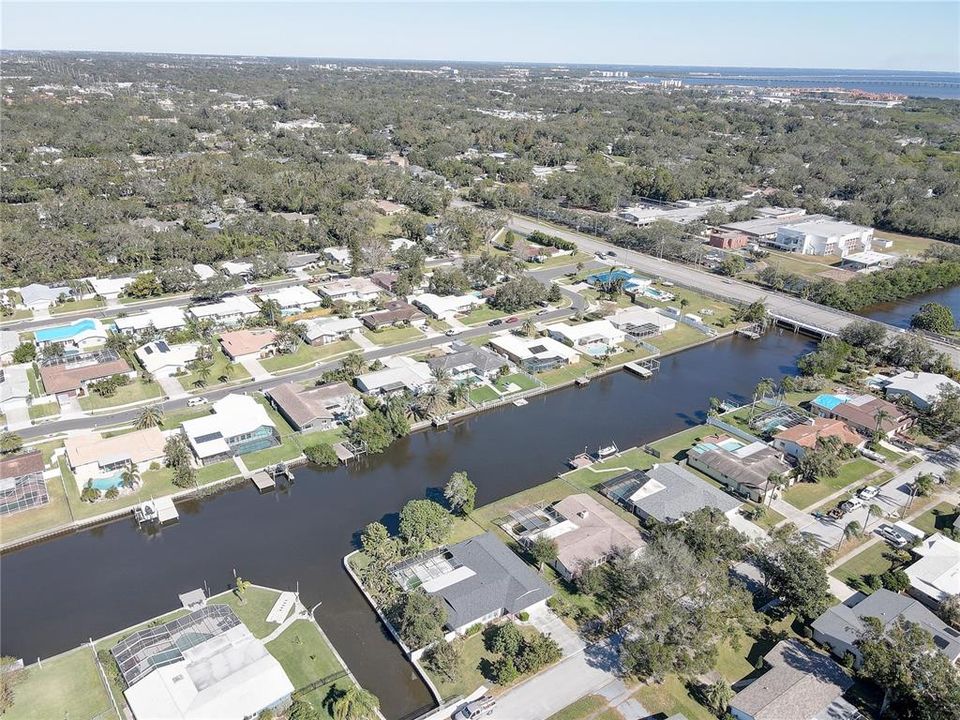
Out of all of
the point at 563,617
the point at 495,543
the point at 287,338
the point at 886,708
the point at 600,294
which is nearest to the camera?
the point at 886,708

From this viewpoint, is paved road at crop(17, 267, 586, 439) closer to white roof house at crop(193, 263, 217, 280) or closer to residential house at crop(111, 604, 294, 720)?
residential house at crop(111, 604, 294, 720)

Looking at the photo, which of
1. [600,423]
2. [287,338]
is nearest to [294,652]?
[600,423]

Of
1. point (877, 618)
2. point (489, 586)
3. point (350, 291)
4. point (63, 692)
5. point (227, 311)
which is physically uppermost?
point (350, 291)

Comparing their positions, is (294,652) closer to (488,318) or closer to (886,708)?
(886,708)

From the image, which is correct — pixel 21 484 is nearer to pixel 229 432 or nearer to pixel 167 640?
pixel 229 432

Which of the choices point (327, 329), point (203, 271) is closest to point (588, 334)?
point (327, 329)
